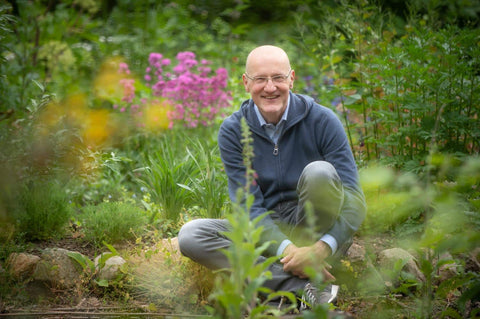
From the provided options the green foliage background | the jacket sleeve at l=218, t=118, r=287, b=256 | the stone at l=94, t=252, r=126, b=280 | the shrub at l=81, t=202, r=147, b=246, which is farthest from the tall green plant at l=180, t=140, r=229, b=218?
the stone at l=94, t=252, r=126, b=280

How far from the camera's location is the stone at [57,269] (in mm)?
2547

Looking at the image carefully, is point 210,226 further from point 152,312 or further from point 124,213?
point 124,213

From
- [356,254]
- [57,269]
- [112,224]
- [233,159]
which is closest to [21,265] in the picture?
[57,269]

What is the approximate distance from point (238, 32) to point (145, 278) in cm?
441

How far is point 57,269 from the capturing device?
257cm

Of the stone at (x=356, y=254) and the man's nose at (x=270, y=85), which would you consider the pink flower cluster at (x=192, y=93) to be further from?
the stone at (x=356, y=254)

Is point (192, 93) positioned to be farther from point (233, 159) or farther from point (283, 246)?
point (283, 246)

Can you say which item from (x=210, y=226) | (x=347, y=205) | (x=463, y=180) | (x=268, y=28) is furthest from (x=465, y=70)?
(x=268, y=28)

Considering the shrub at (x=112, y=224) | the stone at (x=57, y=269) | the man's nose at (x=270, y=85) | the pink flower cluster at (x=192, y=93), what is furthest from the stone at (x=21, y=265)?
the pink flower cluster at (x=192, y=93)

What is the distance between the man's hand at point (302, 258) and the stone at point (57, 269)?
110cm

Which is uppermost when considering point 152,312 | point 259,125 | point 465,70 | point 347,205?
point 465,70

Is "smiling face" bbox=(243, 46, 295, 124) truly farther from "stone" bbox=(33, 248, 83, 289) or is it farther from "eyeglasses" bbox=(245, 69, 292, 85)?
"stone" bbox=(33, 248, 83, 289)

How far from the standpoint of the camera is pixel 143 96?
5172 millimetres

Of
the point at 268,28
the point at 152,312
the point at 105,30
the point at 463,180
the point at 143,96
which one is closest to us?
the point at 463,180
